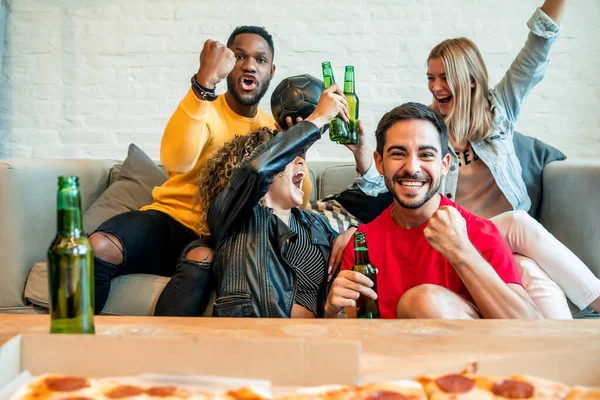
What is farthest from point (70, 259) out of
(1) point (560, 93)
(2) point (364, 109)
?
(1) point (560, 93)

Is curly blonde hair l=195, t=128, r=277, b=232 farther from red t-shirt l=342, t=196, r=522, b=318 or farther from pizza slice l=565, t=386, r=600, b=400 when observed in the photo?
pizza slice l=565, t=386, r=600, b=400

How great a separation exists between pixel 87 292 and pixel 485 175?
5.87 feet

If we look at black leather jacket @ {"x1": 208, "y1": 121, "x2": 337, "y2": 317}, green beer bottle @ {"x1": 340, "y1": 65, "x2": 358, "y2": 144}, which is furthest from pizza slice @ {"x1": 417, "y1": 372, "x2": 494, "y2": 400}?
green beer bottle @ {"x1": 340, "y1": 65, "x2": 358, "y2": 144}

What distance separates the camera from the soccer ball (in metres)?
2.09

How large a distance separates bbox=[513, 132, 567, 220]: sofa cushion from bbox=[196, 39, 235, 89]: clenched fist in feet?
3.90

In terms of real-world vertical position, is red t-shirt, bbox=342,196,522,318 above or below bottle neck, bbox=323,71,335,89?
below

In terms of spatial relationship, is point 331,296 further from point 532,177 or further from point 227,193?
point 532,177

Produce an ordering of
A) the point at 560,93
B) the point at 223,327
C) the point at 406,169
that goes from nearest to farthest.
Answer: the point at 223,327 < the point at 406,169 < the point at 560,93

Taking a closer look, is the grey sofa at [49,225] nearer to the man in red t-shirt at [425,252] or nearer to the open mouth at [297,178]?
the open mouth at [297,178]

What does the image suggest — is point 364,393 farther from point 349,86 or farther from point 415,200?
point 349,86

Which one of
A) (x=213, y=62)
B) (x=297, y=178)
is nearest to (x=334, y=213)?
(x=297, y=178)

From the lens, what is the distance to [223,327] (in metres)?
0.87

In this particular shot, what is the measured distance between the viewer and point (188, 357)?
2.09 ft

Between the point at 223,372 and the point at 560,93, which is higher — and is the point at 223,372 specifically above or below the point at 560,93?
below
